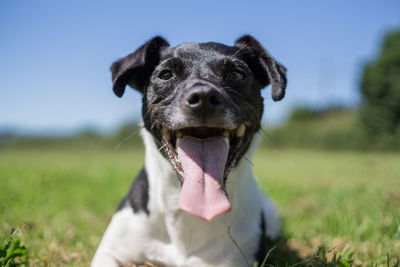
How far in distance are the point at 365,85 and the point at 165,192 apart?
32487mm

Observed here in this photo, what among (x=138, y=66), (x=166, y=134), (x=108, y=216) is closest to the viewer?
(x=166, y=134)

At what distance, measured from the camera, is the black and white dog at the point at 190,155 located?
236cm

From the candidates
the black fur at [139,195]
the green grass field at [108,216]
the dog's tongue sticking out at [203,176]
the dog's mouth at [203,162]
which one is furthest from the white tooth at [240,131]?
the green grass field at [108,216]

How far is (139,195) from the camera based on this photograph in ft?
9.50

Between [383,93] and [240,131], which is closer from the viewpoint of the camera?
[240,131]

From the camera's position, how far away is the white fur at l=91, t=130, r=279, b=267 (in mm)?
2650

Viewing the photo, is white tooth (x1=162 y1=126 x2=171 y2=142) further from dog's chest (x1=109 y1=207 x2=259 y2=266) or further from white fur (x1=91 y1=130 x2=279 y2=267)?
dog's chest (x1=109 y1=207 x2=259 y2=266)

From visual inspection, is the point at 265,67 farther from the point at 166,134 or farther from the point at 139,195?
the point at 139,195

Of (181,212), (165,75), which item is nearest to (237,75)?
(165,75)

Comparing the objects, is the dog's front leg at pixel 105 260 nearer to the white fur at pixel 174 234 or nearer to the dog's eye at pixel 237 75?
the white fur at pixel 174 234

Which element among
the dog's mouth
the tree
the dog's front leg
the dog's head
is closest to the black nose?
the dog's head

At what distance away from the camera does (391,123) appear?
2905 cm

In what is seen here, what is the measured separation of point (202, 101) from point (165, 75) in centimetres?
66

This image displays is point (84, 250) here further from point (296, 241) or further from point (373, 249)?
point (373, 249)
